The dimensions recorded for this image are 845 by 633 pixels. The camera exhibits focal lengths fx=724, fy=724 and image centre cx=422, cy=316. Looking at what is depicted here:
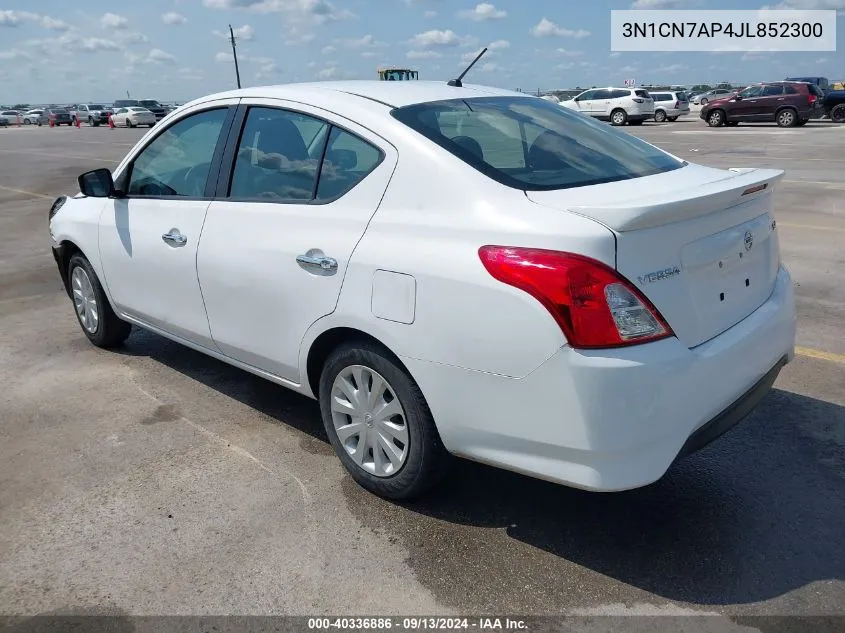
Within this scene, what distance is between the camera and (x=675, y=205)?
2365mm

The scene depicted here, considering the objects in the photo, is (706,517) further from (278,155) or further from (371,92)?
(278,155)

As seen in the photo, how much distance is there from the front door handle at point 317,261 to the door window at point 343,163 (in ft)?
0.84

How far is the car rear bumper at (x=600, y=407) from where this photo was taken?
7.45ft

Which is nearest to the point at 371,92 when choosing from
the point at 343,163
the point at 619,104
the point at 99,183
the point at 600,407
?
the point at 343,163

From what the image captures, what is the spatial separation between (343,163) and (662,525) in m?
1.96

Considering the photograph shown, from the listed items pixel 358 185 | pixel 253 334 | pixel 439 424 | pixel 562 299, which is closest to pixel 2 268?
pixel 253 334

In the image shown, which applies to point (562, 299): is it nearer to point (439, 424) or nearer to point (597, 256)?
point (597, 256)

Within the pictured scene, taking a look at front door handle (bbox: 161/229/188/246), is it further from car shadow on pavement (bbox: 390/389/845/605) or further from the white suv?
the white suv

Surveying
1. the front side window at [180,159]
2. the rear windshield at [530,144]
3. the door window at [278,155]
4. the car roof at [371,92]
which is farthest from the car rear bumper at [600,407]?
the front side window at [180,159]

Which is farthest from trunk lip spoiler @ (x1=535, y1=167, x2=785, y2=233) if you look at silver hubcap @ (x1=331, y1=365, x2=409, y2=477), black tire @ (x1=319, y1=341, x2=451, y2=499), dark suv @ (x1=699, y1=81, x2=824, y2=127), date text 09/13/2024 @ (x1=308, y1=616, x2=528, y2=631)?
dark suv @ (x1=699, y1=81, x2=824, y2=127)

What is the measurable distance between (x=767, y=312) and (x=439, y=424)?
4.56 feet

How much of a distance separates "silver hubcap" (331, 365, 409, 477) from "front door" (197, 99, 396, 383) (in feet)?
0.97

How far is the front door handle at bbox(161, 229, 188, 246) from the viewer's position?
371 cm

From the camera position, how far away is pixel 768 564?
8.54 ft
